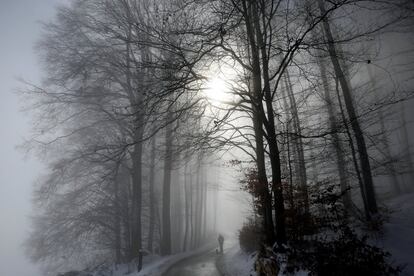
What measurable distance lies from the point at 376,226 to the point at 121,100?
13.1 m

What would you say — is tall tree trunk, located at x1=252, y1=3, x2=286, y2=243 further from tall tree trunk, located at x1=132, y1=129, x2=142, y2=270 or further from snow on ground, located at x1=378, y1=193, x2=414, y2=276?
tall tree trunk, located at x1=132, y1=129, x2=142, y2=270

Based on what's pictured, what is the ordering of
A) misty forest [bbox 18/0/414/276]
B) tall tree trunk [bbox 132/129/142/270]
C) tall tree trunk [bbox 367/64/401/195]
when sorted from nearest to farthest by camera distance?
misty forest [bbox 18/0/414/276] < tall tree trunk [bbox 367/64/401/195] < tall tree trunk [bbox 132/129/142/270]

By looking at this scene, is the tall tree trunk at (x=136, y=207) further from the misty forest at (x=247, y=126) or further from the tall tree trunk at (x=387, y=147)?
the tall tree trunk at (x=387, y=147)

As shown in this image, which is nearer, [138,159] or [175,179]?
[138,159]

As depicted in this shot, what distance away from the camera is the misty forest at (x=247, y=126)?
5.99 m

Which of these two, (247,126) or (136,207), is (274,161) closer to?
(247,126)

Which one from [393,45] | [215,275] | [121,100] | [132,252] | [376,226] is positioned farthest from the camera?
[393,45]

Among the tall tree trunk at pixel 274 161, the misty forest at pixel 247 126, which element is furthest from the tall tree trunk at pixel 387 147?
the tall tree trunk at pixel 274 161

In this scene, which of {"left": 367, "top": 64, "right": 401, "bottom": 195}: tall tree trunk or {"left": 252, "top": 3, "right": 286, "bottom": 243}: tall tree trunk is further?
{"left": 367, "top": 64, "right": 401, "bottom": 195}: tall tree trunk

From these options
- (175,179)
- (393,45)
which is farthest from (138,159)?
(393,45)

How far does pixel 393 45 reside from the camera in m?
24.9

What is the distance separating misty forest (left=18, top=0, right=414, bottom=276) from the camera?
19.7 ft

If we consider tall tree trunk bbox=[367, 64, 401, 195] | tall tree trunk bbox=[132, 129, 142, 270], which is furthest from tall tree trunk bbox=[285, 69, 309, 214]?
tall tree trunk bbox=[132, 129, 142, 270]

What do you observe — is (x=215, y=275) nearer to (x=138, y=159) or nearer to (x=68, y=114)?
(x=138, y=159)
